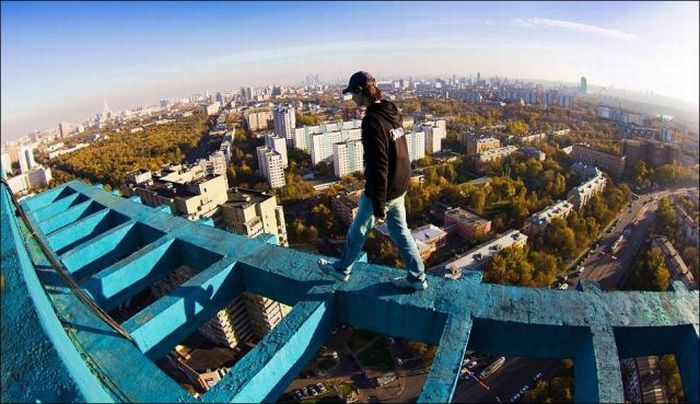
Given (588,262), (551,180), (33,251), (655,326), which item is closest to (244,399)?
(655,326)

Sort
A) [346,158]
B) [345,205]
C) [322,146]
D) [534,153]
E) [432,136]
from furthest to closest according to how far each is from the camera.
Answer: [432,136]
[322,146]
[534,153]
[346,158]
[345,205]

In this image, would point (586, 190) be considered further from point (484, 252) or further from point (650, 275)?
point (484, 252)

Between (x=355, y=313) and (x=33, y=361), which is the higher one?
A: (x=33, y=361)

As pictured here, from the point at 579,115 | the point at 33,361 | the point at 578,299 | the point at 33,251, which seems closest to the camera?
the point at 33,361

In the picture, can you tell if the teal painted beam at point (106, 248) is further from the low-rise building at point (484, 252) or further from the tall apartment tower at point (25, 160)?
the tall apartment tower at point (25, 160)

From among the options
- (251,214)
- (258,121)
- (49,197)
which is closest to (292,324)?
(49,197)

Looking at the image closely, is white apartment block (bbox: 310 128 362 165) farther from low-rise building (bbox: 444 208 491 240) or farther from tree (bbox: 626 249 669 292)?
tree (bbox: 626 249 669 292)

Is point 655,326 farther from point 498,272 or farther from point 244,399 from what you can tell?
point 498,272
